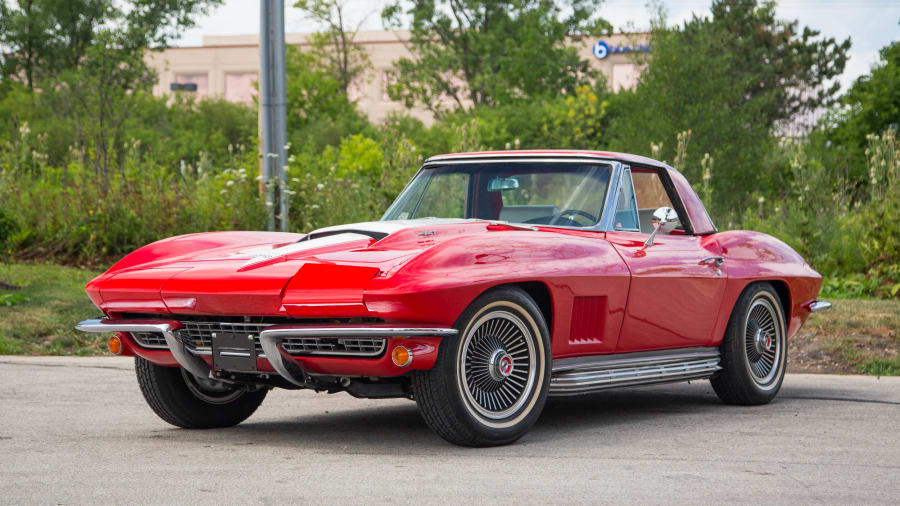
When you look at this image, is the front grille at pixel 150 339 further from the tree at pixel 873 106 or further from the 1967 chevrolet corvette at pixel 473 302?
the tree at pixel 873 106

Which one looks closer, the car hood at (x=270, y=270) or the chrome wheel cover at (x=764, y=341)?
the car hood at (x=270, y=270)

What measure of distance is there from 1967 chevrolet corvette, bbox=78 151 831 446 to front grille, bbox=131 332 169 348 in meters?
0.01

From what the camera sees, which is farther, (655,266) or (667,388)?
(667,388)

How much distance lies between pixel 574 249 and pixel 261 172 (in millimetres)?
7959

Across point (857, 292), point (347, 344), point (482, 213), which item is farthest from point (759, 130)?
point (347, 344)

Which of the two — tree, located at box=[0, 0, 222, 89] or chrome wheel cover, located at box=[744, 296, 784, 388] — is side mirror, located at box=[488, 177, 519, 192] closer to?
chrome wheel cover, located at box=[744, 296, 784, 388]

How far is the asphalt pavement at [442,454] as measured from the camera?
13.3ft

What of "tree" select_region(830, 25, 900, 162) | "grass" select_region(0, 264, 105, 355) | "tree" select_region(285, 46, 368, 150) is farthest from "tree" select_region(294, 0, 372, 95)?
"grass" select_region(0, 264, 105, 355)

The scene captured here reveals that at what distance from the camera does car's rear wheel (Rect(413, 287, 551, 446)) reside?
4812 mm

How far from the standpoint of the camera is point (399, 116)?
2215 inches

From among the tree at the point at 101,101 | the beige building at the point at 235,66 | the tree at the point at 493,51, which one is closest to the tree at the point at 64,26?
the tree at the point at 101,101

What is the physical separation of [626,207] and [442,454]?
2.22 meters

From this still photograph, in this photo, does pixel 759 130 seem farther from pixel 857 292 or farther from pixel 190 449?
pixel 190 449

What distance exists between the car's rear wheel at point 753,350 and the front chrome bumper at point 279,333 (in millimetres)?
2680
